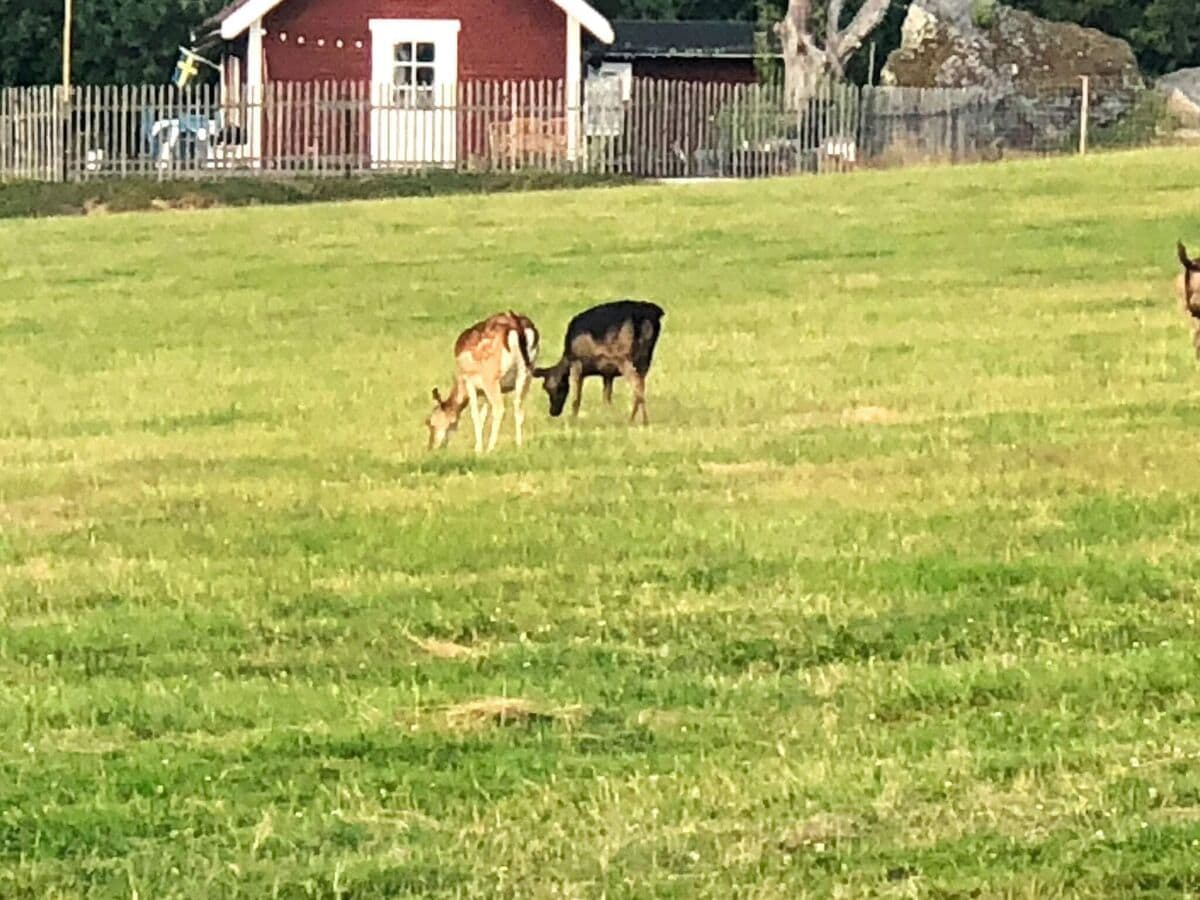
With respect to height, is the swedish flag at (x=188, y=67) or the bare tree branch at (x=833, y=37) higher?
the bare tree branch at (x=833, y=37)

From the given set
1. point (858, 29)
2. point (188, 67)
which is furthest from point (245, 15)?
point (858, 29)

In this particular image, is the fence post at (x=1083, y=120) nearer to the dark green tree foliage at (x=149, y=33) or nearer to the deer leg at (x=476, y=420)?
the dark green tree foliage at (x=149, y=33)

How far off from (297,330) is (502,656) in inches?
524

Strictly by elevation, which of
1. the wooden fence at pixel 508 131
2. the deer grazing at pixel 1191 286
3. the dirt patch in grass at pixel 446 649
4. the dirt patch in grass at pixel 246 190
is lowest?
the dirt patch in grass at pixel 446 649

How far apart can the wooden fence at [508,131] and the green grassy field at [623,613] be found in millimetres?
18117

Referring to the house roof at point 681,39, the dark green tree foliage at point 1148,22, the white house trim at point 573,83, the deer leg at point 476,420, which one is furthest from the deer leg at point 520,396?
the dark green tree foliage at point 1148,22

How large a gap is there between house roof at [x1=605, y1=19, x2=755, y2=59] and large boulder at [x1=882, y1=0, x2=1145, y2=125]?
986 cm

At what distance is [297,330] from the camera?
22.7 metres

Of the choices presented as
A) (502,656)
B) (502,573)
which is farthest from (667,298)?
(502,656)

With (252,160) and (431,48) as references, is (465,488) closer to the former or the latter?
(252,160)

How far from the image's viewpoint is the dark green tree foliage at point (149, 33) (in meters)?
57.7

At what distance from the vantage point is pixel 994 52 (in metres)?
46.0

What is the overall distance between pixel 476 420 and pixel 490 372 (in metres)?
0.31

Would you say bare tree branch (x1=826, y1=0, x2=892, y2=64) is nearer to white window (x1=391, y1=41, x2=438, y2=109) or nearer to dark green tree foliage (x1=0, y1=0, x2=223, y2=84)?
white window (x1=391, y1=41, x2=438, y2=109)
